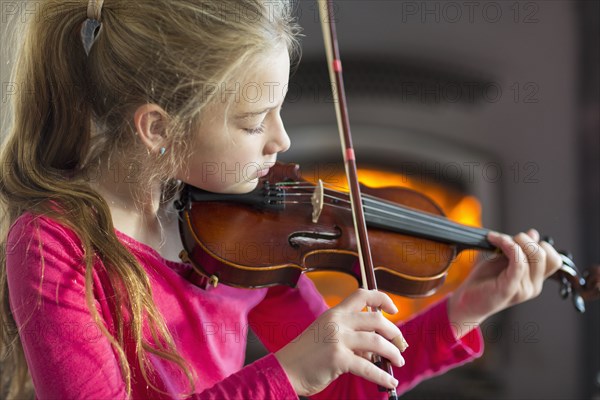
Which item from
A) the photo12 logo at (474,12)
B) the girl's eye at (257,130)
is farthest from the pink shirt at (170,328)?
the photo12 logo at (474,12)

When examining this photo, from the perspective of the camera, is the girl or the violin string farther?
the violin string

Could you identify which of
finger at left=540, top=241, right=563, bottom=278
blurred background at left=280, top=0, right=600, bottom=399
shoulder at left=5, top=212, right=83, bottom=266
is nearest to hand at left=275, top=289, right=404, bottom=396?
shoulder at left=5, top=212, right=83, bottom=266

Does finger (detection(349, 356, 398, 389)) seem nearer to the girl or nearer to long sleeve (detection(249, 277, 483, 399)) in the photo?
the girl

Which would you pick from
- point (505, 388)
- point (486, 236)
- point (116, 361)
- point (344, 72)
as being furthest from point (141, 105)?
point (505, 388)

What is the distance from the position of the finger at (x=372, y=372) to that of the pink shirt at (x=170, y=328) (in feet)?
0.25

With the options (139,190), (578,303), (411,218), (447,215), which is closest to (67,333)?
(139,190)

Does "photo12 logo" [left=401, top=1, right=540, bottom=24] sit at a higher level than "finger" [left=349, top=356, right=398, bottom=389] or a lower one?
higher

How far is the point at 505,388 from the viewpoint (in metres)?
1.83

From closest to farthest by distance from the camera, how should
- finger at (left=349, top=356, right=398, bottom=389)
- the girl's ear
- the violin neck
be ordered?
finger at (left=349, top=356, right=398, bottom=389), the girl's ear, the violin neck

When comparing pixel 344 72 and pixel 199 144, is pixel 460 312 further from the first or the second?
pixel 344 72

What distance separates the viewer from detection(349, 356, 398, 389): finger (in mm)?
719

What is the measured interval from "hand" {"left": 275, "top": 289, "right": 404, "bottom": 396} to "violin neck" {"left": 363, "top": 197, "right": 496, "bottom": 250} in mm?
245

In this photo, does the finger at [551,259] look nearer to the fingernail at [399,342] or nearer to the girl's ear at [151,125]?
the fingernail at [399,342]

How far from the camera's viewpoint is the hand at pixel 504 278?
1.00m
